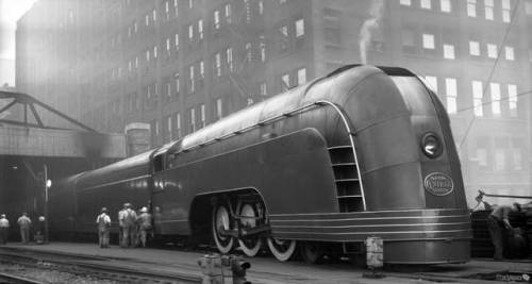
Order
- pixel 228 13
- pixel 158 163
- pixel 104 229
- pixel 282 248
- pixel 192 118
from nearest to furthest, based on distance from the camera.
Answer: pixel 282 248
pixel 158 163
pixel 104 229
pixel 228 13
pixel 192 118

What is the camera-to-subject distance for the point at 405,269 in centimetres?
914

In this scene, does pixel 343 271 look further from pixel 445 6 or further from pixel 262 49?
pixel 262 49

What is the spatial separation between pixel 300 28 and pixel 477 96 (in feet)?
27.3

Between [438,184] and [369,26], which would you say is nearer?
[438,184]

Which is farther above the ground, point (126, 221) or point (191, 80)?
point (191, 80)

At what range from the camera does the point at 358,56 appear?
28219 millimetres

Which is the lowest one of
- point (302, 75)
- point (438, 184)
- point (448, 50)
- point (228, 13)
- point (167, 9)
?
point (438, 184)

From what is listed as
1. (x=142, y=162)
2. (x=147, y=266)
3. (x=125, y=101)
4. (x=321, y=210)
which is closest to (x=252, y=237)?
(x=147, y=266)

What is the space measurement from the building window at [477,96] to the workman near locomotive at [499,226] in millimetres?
18194

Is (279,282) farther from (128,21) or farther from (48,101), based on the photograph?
(48,101)

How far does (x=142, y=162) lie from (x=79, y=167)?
56.4 feet

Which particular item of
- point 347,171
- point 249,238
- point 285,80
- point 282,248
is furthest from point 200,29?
point 347,171

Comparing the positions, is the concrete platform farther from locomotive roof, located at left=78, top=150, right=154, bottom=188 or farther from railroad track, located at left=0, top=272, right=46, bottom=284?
locomotive roof, located at left=78, top=150, right=154, bottom=188

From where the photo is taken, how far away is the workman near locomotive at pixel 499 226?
34.4 ft
